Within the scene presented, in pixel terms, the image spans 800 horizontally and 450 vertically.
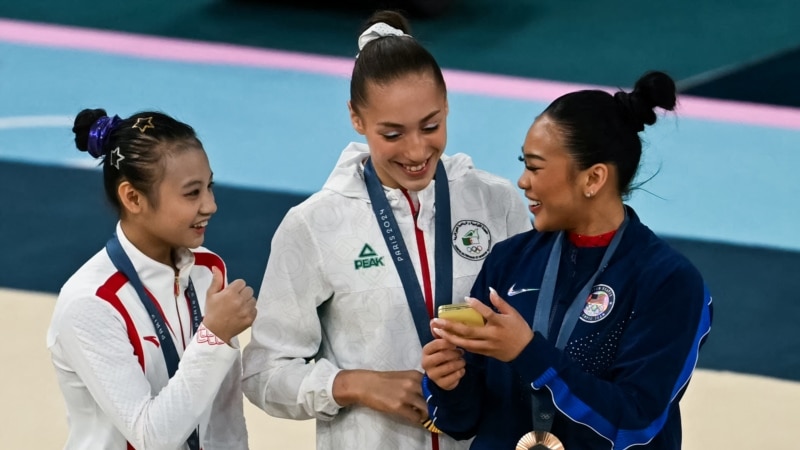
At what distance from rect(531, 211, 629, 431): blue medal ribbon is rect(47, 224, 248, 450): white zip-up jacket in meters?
0.80

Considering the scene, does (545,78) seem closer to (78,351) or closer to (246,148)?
(246,148)

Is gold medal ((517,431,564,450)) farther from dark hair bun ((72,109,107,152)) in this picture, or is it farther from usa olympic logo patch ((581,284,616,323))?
dark hair bun ((72,109,107,152))

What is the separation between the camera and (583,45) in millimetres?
11117

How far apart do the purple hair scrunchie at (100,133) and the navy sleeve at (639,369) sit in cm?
131

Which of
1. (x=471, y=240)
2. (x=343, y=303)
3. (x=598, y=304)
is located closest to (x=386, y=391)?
(x=343, y=303)

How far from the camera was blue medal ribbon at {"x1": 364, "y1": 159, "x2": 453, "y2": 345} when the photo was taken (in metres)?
3.60

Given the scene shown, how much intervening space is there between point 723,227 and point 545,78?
2806 mm

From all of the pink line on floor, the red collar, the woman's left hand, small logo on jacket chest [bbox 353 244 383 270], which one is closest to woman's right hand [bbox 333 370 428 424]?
small logo on jacket chest [bbox 353 244 383 270]

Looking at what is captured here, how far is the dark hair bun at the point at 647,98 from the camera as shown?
3.29 m

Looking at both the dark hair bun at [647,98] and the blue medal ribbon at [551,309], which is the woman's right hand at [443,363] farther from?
the dark hair bun at [647,98]

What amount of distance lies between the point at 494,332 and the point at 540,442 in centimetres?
36

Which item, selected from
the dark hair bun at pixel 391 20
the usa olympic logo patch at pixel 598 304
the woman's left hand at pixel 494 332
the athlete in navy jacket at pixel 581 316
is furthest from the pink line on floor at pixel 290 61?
the woman's left hand at pixel 494 332

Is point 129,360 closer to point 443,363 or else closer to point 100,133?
point 100,133

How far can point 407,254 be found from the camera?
3621mm
